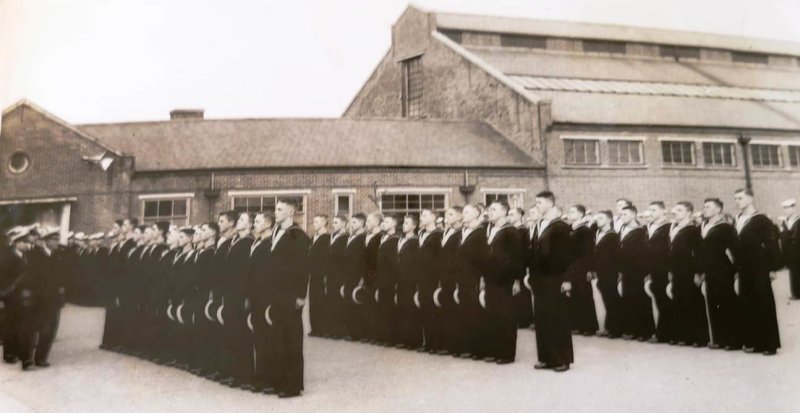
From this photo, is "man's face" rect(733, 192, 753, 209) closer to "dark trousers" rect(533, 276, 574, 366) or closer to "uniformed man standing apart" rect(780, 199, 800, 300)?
"uniformed man standing apart" rect(780, 199, 800, 300)

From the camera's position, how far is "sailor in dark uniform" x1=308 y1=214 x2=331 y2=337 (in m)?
4.79

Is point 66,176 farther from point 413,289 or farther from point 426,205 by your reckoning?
point 426,205

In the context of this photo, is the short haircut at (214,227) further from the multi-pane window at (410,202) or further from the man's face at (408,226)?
the multi-pane window at (410,202)

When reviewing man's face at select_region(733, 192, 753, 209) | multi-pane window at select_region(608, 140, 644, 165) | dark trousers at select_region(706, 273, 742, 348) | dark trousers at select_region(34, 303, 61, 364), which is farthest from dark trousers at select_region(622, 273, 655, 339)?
dark trousers at select_region(34, 303, 61, 364)

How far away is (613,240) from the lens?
4.75 metres

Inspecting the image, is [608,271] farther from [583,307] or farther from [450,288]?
[450,288]

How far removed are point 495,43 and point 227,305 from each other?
10224 mm

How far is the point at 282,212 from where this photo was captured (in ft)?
10.6

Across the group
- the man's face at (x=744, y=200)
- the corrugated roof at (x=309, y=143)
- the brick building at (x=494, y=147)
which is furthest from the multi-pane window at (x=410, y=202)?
the man's face at (x=744, y=200)

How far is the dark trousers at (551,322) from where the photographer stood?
12.0 ft

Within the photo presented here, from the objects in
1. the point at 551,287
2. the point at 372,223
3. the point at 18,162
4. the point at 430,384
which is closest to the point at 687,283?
the point at 551,287

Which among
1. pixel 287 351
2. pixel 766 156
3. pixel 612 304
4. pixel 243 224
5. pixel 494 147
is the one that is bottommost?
pixel 287 351

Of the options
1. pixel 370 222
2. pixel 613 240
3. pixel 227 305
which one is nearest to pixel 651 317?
pixel 613 240

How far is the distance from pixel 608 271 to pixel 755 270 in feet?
3.71
